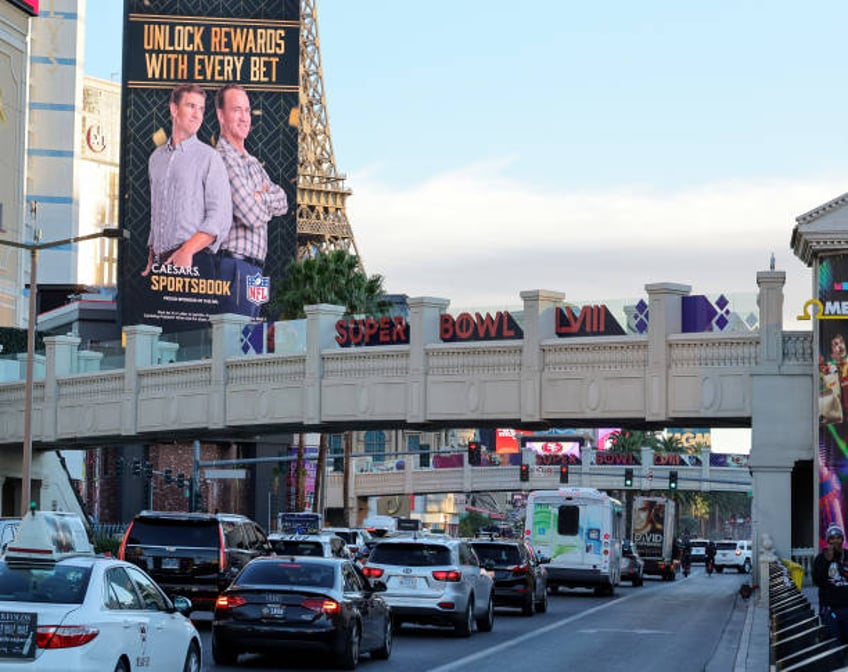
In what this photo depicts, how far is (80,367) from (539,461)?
70.0 metres

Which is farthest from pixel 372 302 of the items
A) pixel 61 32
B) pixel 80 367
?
pixel 61 32

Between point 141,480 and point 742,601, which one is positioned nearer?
point 742,601

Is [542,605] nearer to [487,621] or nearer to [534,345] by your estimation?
[487,621]

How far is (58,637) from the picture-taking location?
14.9 m

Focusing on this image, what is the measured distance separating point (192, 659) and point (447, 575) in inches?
418

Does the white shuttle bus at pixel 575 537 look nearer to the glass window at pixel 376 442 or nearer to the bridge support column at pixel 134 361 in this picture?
the bridge support column at pixel 134 361

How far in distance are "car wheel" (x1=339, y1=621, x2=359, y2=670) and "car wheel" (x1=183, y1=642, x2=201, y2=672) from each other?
3.54m

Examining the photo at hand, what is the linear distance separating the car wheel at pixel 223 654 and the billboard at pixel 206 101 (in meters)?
87.6

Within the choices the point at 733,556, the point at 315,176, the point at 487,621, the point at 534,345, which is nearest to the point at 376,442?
the point at 315,176

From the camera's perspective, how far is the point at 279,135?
113 metres

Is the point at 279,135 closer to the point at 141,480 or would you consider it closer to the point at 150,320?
the point at 150,320

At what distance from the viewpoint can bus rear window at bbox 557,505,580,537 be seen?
4947 centimetres

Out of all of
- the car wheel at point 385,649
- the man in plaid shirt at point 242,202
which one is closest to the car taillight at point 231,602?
the car wheel at point 385,649

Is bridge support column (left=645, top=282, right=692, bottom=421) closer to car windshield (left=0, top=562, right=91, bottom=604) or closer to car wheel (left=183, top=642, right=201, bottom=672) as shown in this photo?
car wheel (left=183, top=642, right=201, bottom=672)
